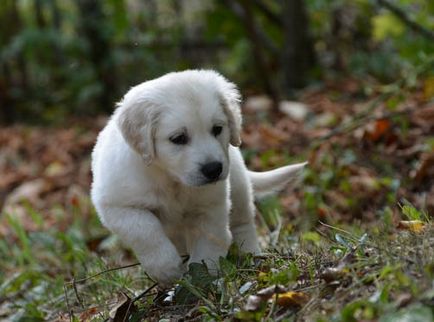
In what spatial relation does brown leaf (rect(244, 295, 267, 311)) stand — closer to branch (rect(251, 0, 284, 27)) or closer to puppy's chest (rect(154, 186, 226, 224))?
puppy's chest (rect(154, 186, 226, 224))

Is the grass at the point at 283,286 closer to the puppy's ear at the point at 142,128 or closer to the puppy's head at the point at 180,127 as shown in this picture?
the puppy's head at the point at 180,127

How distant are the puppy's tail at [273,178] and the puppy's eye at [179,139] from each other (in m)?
0.94

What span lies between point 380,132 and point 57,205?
9.72 feet

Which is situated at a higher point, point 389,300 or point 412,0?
point 412,0

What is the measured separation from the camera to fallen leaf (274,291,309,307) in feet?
9.17

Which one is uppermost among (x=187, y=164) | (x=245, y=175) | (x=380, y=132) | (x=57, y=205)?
(x=187, y=164)

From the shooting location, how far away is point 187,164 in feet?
11.6

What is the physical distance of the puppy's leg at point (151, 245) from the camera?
138 inches

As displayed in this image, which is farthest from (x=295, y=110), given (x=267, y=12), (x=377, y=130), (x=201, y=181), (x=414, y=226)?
(x=414, y=226)

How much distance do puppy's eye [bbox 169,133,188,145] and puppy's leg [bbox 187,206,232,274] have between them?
0.40 meters

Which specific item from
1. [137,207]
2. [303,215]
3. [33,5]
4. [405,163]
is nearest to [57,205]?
[303,215]

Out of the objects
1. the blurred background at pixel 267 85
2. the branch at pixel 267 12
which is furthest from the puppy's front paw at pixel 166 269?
the branch at pixel 267 12

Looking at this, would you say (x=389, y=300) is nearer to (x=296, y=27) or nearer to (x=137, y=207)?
(x=137, y=207)

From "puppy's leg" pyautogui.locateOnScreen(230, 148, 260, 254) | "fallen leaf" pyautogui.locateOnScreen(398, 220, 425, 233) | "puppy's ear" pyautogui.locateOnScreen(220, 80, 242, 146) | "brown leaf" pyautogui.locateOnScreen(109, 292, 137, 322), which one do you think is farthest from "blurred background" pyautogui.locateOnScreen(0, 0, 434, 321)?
"puppy's ear" pyautogui.locateOnScreen(220, 80, 242, 146)
